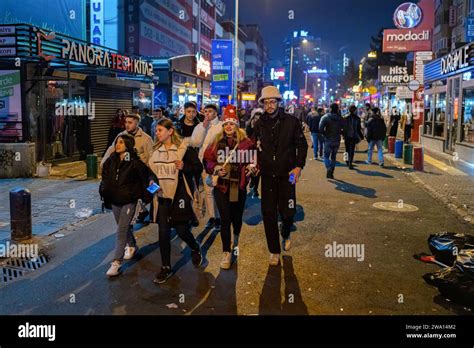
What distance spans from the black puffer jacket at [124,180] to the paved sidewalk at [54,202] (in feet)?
8.35

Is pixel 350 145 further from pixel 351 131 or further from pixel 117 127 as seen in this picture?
pixel 117 127

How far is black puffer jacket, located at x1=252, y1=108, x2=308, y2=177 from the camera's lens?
5812mm

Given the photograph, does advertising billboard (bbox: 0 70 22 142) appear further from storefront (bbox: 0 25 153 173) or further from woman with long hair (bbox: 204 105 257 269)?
woman with long hair (bbox: 204 105 257 269)

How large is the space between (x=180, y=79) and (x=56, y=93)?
18646 millimetres

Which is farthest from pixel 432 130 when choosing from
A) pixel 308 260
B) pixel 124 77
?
pixel 308 260

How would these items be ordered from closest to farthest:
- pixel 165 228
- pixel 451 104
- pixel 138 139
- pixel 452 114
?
1. pixel 165 228
2. pixel 138 139
3. pixel 452 114
4. pixel 451 104

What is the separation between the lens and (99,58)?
53.4 ft

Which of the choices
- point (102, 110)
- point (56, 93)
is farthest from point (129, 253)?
point (102, 110)

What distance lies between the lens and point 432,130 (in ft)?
72.8

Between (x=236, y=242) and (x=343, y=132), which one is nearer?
(x=236, y=242)

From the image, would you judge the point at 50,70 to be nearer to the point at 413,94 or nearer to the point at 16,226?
the point at 16,226

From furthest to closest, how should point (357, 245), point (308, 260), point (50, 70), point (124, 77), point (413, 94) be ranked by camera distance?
point (413, 94), point (124, 77), point (50, 70), point (357, 245), point (308, 260)
